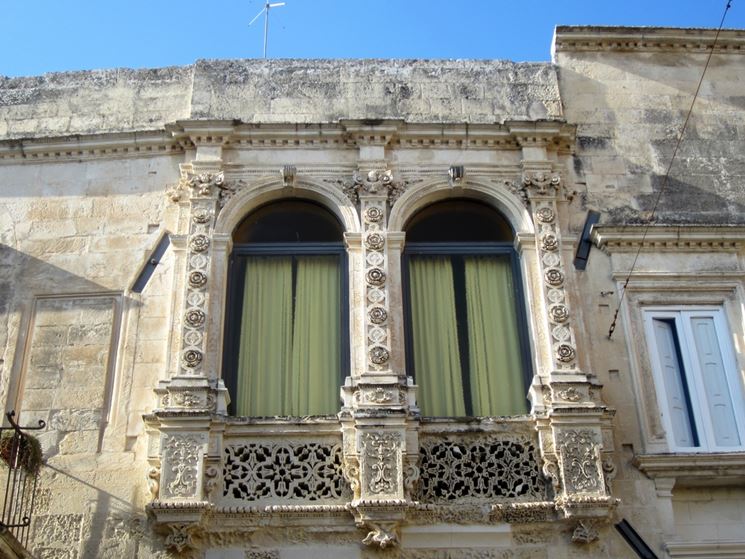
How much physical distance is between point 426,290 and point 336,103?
2.71 meters

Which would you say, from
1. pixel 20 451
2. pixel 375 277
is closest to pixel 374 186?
pixel 375 277

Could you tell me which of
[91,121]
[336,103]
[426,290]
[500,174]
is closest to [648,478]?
[426,290]

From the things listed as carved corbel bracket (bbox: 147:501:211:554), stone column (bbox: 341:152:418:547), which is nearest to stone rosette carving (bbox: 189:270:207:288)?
stone column (bbox: 341:152:418:547)

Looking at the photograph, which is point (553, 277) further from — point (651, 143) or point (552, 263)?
point (651, 143)

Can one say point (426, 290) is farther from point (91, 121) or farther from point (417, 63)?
point (91, 121)

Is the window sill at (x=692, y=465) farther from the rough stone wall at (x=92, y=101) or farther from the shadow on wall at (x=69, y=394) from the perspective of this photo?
the rough stone wall at (x=92, y=101)

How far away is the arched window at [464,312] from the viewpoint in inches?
437

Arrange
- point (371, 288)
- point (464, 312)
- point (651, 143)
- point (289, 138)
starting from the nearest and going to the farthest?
point (371, 288)
point (464, 312)
point (289, 138)
point (651, 143)

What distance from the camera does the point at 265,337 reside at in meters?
11.4

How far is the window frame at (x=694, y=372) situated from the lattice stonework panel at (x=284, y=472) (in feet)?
11.4

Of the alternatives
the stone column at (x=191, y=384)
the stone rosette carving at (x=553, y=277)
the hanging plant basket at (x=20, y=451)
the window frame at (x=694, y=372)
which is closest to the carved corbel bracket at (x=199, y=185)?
the stone column at (x=191, y=384)

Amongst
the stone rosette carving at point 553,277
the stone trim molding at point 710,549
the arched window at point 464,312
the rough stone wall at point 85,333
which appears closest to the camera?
the stone trim molding at point 710,549

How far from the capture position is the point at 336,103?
12.8 meters

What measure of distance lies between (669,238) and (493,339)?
235 cm
